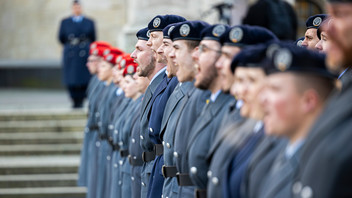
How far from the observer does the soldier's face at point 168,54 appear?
593cm

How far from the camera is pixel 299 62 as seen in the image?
335cm

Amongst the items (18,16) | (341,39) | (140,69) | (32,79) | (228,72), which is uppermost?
(341,39)

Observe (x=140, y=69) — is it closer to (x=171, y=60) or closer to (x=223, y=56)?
(x=171, y=60)

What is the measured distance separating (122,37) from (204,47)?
1163cm

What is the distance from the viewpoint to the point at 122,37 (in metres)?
16.3

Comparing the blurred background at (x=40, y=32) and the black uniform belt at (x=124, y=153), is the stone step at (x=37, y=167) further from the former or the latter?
the blurred background at (x=40, y=32)

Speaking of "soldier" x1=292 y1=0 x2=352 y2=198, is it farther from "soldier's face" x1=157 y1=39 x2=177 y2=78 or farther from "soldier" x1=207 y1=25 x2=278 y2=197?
"soldier's face" x1=157 y1=39 x2=177 y2=78

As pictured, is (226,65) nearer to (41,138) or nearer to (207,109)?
(207,109)

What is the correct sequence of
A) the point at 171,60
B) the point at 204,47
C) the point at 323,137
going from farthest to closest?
the point at 171,60, the point at 204,47, the point at 323,137

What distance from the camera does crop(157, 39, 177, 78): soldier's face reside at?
19.5ft

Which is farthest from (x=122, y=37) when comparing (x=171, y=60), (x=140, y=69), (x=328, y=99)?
(x=328, y=99)

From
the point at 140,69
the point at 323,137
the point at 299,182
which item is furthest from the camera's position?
the point at 140,69

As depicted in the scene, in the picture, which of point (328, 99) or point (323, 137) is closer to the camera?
point (323, 137)

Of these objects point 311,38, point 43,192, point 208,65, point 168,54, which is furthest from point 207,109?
point 43,192
